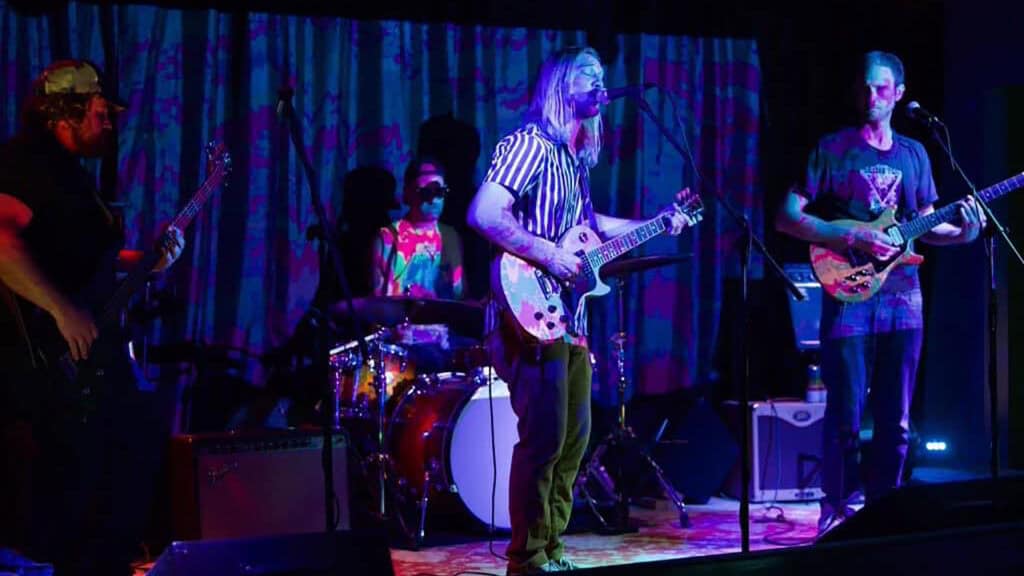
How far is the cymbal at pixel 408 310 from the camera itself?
5945mm

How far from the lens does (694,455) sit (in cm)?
756

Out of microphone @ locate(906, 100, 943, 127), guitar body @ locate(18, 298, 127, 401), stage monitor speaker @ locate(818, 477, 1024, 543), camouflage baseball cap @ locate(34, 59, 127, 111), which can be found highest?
microphone @ locate(906, 100, 943, 127)

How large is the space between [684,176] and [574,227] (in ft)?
10.8

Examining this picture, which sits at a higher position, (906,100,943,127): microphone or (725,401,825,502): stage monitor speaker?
(906,100,943,127): microphone

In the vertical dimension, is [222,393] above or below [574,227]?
below

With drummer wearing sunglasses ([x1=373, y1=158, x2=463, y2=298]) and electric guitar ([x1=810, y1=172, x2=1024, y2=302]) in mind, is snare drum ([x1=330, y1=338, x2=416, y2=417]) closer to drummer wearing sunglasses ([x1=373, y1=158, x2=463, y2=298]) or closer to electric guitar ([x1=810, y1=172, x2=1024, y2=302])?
drummer wearing sunglasses ([x1=373, y1=158, x2=463, y2=298])

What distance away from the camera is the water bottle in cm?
761

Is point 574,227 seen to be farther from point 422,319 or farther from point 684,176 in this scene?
point 684,176

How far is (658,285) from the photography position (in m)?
7.77

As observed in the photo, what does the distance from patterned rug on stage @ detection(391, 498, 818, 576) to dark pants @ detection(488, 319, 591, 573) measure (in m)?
0.77

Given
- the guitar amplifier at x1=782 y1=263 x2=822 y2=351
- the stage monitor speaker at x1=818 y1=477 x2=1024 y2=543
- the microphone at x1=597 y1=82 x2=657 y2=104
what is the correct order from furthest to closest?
the guitar amplifier at x1=782 y1=263 x2=822 y2=351 < the microphone at x1=597 y1=82 x2=657 y2=104 < the stage monitor speaker at x1=818 y1=477 x2=1024 y2=543

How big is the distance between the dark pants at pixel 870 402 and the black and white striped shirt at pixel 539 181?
1.67 metres

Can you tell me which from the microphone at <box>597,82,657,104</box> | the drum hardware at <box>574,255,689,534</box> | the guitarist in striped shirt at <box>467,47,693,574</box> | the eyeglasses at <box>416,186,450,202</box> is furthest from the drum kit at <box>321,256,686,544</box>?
the microphone at <box>597,82,657,104</box>

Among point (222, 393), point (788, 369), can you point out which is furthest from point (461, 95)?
point (788, 369)
